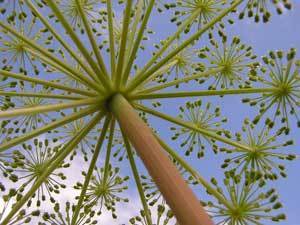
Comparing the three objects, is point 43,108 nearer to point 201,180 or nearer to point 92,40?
point 92,40

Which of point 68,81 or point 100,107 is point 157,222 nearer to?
point 100,107

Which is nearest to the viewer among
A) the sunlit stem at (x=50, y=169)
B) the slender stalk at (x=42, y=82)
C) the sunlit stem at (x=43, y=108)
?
the sunlit stem at (x=43, y=108)

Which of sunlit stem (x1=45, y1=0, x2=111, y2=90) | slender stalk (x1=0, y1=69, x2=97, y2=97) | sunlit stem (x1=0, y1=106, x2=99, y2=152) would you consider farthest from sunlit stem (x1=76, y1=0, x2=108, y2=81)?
sunlit stem (x1=0, y1=106, x2=99, y2=152)

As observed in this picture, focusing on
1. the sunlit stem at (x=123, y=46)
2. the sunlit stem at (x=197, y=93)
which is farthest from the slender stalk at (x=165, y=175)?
the sunlit stem at (x=197, y=93)

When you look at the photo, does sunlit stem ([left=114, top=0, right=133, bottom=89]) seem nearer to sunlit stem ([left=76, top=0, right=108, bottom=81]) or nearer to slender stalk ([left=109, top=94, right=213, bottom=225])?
sunlit stem ([left=76, top=0, right=108, bottom=81])

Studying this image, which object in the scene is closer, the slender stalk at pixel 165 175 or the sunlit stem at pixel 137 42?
the slender stalk at pixel 165 175

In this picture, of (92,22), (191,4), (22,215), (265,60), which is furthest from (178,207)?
(92,22)

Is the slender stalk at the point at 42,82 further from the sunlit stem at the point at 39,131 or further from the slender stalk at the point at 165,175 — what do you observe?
the slender stalk at the point at 165,175
